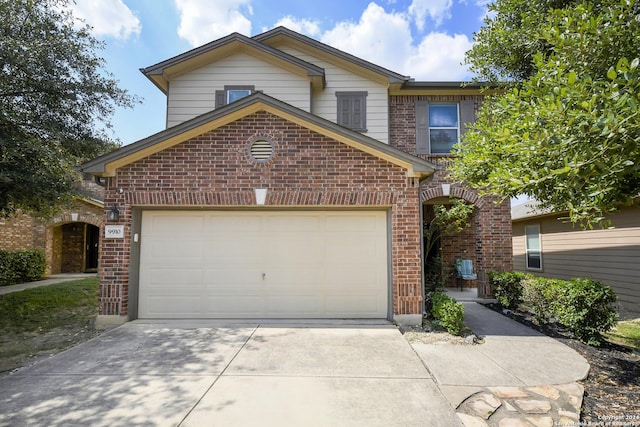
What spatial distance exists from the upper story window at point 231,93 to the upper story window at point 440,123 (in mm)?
5058

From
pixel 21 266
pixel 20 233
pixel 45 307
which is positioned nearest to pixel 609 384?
pixel 45 307

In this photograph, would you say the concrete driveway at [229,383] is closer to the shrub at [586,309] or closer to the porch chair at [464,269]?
the shrub at [586,309]

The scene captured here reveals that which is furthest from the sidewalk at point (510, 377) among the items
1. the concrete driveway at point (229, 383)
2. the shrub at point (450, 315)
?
the shrub at point (450, 315)

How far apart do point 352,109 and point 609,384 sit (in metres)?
8.23

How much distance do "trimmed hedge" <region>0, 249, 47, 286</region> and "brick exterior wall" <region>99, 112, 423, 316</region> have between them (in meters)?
10.0

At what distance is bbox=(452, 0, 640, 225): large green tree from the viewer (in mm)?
3246

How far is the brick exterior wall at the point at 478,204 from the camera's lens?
9641 mm

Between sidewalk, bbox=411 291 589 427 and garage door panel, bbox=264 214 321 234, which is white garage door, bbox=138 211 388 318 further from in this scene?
sidewalk, bbox=411 291 589 427

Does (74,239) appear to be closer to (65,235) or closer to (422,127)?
(65,235)

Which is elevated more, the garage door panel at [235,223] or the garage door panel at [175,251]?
the garage door panel at [235,223]

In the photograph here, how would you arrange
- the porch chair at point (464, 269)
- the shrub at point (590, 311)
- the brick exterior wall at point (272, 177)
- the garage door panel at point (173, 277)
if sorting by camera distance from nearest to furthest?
the shrub at point (590, 311)
the brick exterior wall at point (272, 177)
the garage door panel at point (173, 277)
the porch chair at point (464, 269)

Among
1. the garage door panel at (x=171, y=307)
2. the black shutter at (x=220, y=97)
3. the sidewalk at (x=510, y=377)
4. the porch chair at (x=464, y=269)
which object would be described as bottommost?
the sidewalk at (x=510, y=377)

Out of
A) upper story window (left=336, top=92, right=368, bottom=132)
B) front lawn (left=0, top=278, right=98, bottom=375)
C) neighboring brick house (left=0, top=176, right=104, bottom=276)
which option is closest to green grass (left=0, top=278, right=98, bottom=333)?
front lawn (left=0, top=278, right=98, bottom=375)

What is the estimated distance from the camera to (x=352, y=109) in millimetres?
10008
